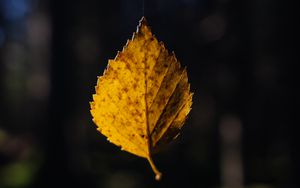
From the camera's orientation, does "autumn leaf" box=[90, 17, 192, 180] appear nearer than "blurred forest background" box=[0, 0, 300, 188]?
Yes

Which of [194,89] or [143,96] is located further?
[194,89]

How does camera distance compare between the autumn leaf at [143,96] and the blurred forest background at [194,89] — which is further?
the blurred forest background at [194,89]

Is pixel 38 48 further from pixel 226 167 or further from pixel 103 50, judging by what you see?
pixel 103 50

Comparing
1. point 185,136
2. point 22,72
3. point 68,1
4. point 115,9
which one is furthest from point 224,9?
point 22,72
